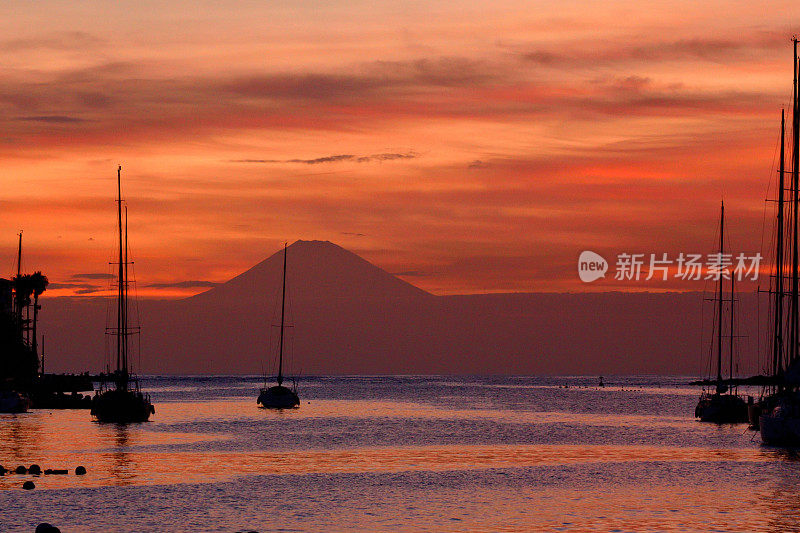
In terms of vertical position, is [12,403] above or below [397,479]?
below

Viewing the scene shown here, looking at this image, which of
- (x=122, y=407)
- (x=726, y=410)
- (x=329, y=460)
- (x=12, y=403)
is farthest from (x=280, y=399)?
(x=329, y=460)

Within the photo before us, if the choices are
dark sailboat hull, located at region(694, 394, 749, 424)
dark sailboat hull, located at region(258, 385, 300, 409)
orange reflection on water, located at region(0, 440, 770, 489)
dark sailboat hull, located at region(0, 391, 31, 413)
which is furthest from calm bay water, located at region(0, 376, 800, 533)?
dark sailboat hull, located at region(258, 385, 300, 409)

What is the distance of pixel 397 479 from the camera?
5694cm

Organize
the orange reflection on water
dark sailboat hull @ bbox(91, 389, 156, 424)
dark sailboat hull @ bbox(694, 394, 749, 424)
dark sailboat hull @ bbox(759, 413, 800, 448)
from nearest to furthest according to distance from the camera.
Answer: the orange reflection on water < dark sailboat hull @ bbox(759, 413, 800, 448) < dark sailboat hull @ bbox(91, 389, 156, 424) < dark sailboat hull @ bbox(694, 394, 749, 424)

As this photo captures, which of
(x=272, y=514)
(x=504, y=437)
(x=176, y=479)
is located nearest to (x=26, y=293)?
(x=504, y=437)

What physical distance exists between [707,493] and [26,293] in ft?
476

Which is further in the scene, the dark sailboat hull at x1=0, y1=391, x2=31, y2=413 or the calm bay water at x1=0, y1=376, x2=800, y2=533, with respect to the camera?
the dark sailboat hull at x1=0, y1=391, x2=31, y2=413

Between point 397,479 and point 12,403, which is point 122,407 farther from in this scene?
point 397,479

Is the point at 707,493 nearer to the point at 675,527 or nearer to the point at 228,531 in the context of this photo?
the point at 675,527

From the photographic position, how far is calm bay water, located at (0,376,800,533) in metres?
41.7

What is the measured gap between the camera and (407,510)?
44688 millimetres

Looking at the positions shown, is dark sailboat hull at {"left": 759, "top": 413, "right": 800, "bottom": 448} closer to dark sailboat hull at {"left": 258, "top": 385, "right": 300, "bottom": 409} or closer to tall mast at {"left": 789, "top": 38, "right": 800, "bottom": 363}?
tall mast at {"left": 789, "top": 38, "right": 800, "bottom": 363}

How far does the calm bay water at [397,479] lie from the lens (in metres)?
41.7

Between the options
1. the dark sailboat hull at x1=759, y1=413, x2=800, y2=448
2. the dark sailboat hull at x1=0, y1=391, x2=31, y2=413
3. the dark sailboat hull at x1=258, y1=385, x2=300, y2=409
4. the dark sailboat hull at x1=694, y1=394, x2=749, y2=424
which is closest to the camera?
the dark sailboat hull at x1=759, y1=413, x2=800, y2=448
